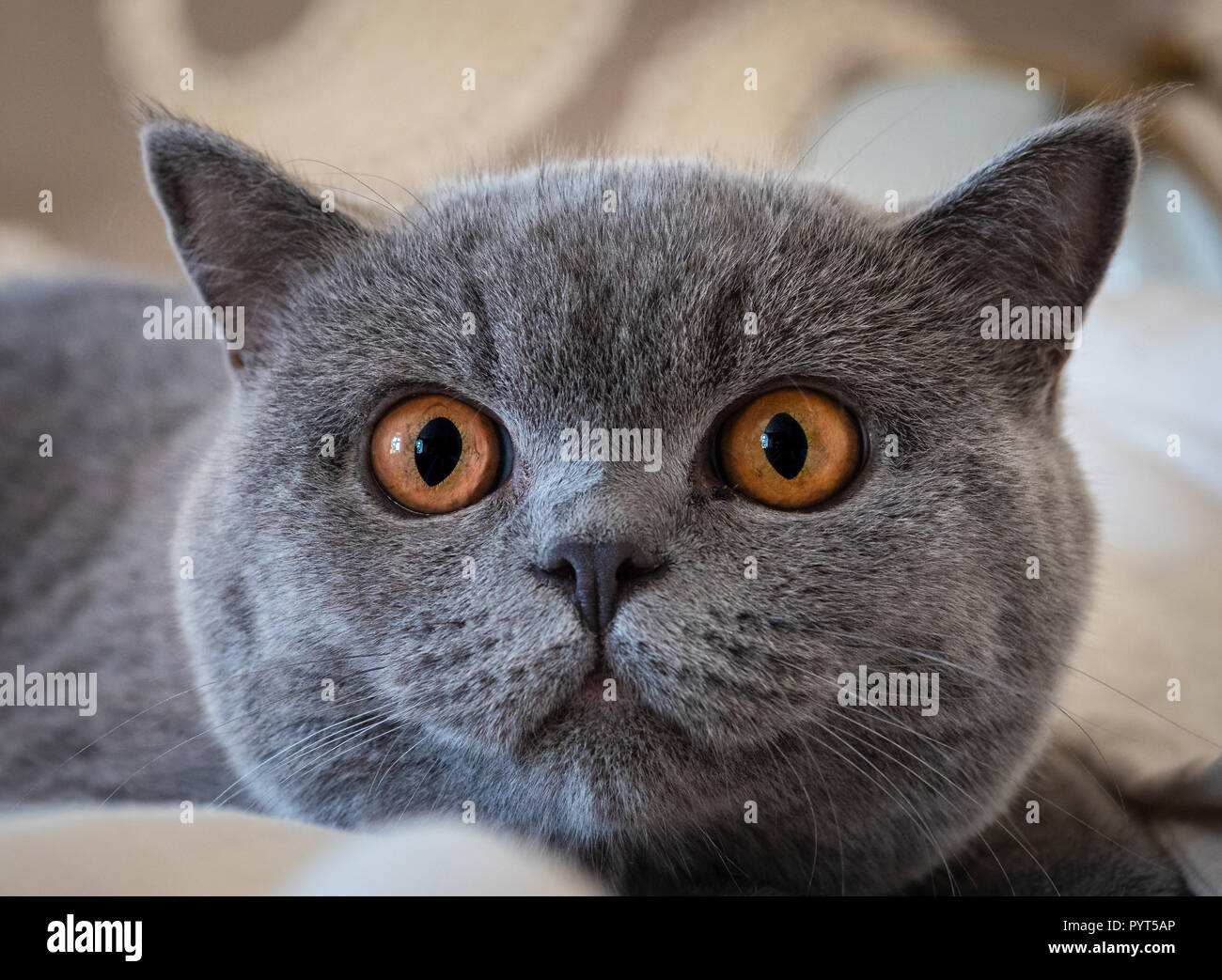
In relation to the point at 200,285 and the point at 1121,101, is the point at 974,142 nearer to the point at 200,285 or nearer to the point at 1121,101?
the point at 1121,101

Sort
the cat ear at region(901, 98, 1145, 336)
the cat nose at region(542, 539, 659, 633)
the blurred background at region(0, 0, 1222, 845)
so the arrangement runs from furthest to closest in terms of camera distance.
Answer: the blurred background at region(0, 0, 1222, 845) < the cat ear at region(901, 98, 1145, 336) < the cat nose at region(542, 539, 659, 633)

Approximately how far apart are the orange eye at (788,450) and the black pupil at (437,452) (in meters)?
0.19

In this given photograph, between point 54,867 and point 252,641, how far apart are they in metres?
0.26

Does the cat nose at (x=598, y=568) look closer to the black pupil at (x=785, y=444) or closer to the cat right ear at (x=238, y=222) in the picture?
the black pupil at (x=785, y=444)

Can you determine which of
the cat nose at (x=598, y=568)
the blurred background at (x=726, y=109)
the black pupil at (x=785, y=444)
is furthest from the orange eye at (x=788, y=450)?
the blurred background at (x=726, y=109)

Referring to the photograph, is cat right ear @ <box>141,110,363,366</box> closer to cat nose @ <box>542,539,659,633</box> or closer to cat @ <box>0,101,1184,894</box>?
cat @ <box>0,101,1184,894</box>

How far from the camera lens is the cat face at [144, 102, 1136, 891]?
618 millimetres

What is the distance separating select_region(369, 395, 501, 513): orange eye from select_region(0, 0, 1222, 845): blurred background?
298mm

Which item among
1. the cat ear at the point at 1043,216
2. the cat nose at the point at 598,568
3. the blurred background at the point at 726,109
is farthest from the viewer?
the blurred background at the point at 726,109

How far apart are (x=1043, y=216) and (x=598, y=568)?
49 cm

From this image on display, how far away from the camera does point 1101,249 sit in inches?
31.1

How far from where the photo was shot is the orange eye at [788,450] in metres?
0.67

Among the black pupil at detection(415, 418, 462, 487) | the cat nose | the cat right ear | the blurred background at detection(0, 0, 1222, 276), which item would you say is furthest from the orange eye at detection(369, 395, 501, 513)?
the blurred background at detection(0, 0, 1222, 276)
